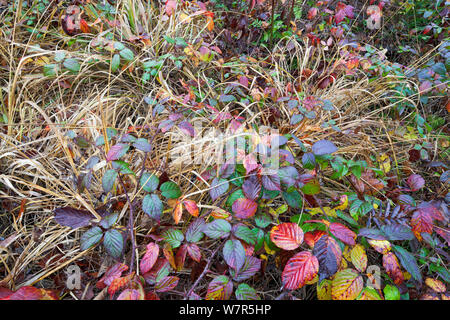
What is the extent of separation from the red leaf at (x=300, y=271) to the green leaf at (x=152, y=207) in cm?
34

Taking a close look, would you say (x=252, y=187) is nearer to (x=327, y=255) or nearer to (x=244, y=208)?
(x=244, y=208)

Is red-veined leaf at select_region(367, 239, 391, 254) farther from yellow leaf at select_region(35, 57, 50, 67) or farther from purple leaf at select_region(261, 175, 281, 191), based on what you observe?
yellow leaf at select_region(35, 57, 50, 67)

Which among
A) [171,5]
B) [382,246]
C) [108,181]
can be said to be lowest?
[382,246]

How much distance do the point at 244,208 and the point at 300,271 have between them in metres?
0.20

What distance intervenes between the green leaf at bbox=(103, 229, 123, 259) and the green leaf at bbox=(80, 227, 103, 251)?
2cm

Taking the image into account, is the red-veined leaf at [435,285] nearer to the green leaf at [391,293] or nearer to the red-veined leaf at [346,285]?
the green leaf at [391,293]

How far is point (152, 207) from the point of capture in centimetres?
73

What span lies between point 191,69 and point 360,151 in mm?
908

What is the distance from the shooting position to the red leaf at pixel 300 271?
24.9 inches

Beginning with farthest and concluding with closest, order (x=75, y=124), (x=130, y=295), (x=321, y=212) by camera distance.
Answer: (x=75, y=124) < (x=321, y=212) < (x=130, y=295)

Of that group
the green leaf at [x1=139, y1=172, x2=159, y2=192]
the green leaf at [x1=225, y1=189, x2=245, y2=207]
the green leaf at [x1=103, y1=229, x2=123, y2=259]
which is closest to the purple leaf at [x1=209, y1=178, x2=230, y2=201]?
the green leaf at [x1=225, y1=189, x2=245, y2=207]

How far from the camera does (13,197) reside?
955mm

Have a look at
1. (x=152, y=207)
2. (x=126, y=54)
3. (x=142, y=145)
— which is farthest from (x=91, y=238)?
(x=126, y=54)
